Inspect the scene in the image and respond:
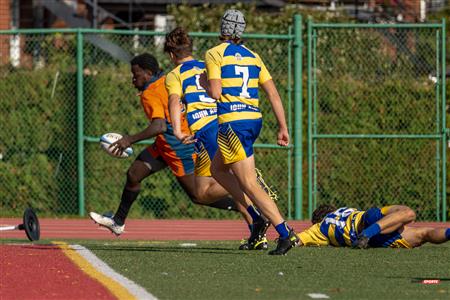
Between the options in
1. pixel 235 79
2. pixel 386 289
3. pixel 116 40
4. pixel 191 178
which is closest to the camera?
pixel 386 289

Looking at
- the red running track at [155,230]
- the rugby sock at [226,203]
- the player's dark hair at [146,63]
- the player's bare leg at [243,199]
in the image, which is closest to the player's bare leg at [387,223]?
the player's bare leg at [243,199]

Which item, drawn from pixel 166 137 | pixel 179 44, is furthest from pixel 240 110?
pixel 166 137

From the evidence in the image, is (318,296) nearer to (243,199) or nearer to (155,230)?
(243,199)

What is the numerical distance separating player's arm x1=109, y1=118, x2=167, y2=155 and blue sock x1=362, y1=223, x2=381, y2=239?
2.43 meters

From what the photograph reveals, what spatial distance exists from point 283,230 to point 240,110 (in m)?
1.09

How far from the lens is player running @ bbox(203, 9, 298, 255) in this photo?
11219 millimetres

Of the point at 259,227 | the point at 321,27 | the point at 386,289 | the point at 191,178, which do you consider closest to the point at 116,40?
the point at 321,27

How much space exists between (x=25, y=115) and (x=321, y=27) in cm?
466

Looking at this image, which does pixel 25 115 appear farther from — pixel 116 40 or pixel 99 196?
pixel 116 40

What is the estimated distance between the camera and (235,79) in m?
11.3

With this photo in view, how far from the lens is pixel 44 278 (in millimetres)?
9352

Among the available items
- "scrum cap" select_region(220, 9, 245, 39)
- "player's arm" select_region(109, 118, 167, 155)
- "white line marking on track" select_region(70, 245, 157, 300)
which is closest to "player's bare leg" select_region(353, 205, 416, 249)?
"scrum cap" select_region(220, 9, 245, 39)

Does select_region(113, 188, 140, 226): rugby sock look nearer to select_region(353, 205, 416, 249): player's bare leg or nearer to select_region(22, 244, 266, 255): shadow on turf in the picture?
select_region(22, 244, 266, 255): shadow on turf

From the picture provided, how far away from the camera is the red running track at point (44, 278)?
27.3 feet
